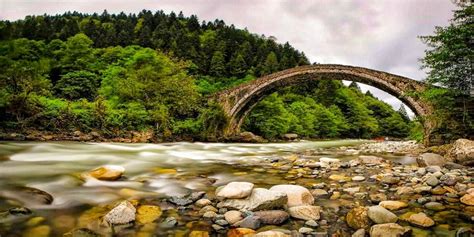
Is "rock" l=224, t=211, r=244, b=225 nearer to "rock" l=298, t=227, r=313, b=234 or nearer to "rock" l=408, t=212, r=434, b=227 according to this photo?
"rock" l=298, t=227, r=313, b=234

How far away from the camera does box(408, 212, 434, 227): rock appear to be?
4.14 metres

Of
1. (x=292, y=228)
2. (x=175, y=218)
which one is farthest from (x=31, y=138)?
(x=292, y=228)

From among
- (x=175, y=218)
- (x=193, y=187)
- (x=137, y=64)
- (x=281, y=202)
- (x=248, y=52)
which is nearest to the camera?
(x=175, y=218)

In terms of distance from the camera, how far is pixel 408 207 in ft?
16.3

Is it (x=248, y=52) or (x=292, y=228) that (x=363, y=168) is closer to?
(x=292, y=228)

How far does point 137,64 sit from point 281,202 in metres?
21.0

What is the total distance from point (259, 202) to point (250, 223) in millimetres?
579

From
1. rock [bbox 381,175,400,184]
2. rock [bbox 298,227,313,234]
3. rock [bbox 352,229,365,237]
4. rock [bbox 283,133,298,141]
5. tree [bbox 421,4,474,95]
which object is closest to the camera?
rock [bbox 352,229,365,237]

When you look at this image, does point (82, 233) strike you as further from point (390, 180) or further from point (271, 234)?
point (390, 180)

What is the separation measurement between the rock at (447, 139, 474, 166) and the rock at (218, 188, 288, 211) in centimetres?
734

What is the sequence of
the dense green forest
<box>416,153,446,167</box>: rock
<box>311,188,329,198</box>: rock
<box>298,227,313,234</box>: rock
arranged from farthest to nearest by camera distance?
the dense green forest → <box>416,153,446,167</box>: rock → <box>311,188,329,198</box>: rock → <box>298,227,313,234</box>: rock

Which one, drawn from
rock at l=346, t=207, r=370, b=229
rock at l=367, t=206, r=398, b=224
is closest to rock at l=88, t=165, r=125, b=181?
rock at l=346, t=207, r=370, b=229

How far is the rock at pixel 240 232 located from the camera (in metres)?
3.82

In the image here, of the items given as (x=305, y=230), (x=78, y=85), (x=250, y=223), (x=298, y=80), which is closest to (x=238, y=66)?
(x=298, y=80)
